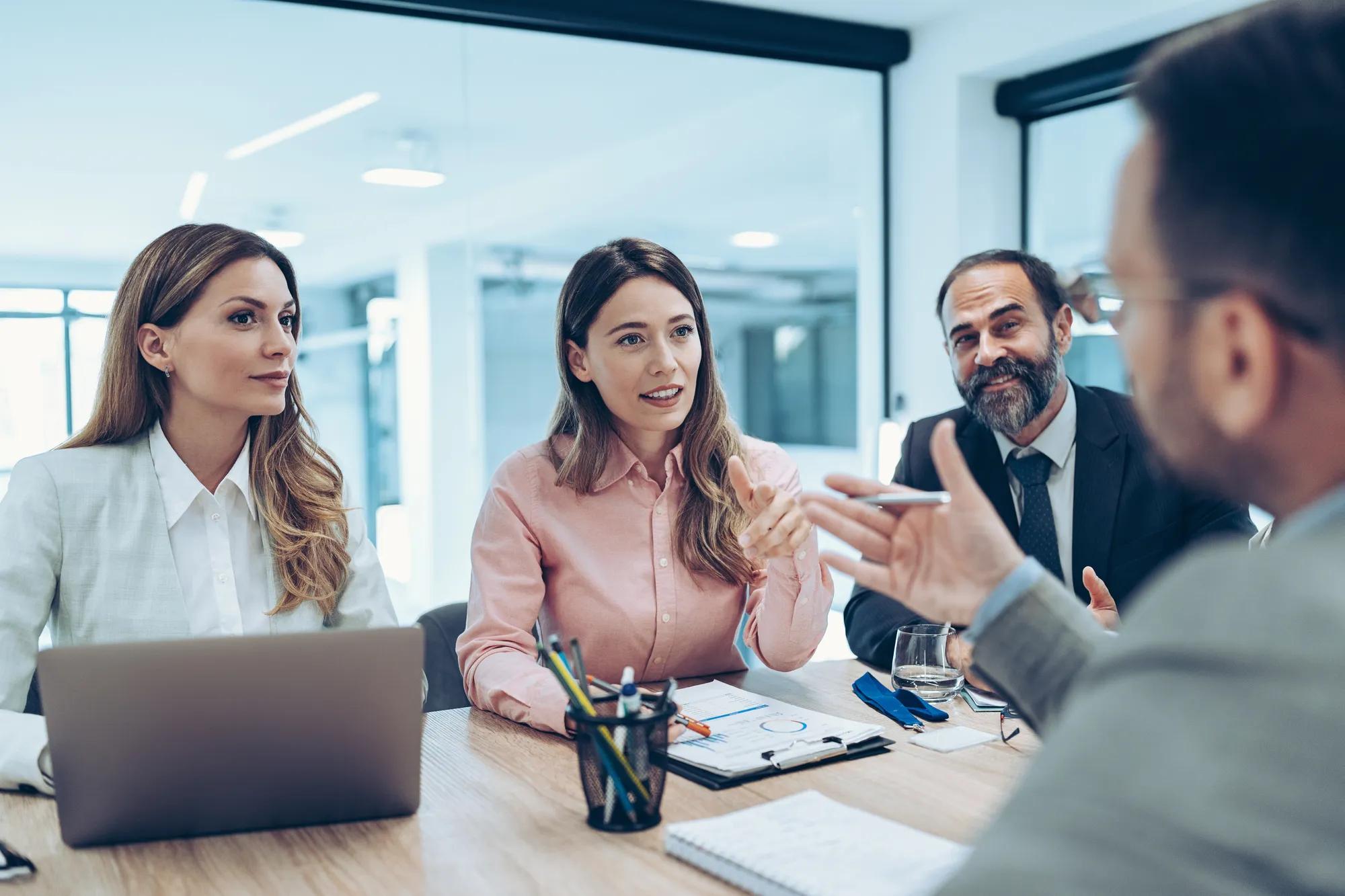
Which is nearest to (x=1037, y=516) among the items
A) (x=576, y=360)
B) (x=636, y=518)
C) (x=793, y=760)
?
(x=636, y=518)

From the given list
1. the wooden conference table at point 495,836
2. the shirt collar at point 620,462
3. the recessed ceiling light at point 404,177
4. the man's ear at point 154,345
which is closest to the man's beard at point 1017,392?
the shirt collar at point 620,462

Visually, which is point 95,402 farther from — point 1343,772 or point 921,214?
point 921,214

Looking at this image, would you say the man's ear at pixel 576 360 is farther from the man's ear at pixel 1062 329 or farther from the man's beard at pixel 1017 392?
the man's ear at pixel 1062 329

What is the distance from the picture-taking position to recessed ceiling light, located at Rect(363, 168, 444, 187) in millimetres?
3480

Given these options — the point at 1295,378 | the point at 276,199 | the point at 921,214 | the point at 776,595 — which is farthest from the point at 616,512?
the point at 921,214

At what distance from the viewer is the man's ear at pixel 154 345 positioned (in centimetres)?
191

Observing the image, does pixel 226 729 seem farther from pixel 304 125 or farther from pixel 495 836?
pixel 304 125

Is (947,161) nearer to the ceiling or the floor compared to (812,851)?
nearer to the ceiling

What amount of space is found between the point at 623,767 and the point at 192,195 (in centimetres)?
265

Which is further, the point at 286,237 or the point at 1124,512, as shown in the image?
the point at 286,237

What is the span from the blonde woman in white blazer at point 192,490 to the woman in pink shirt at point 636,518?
0.84 ft

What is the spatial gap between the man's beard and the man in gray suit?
174 centimetres

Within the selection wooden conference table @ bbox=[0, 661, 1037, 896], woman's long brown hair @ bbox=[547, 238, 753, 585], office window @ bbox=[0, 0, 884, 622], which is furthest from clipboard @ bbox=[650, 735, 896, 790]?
office window @ bbox=[0, 0, 884, 622]

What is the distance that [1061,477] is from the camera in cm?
239
